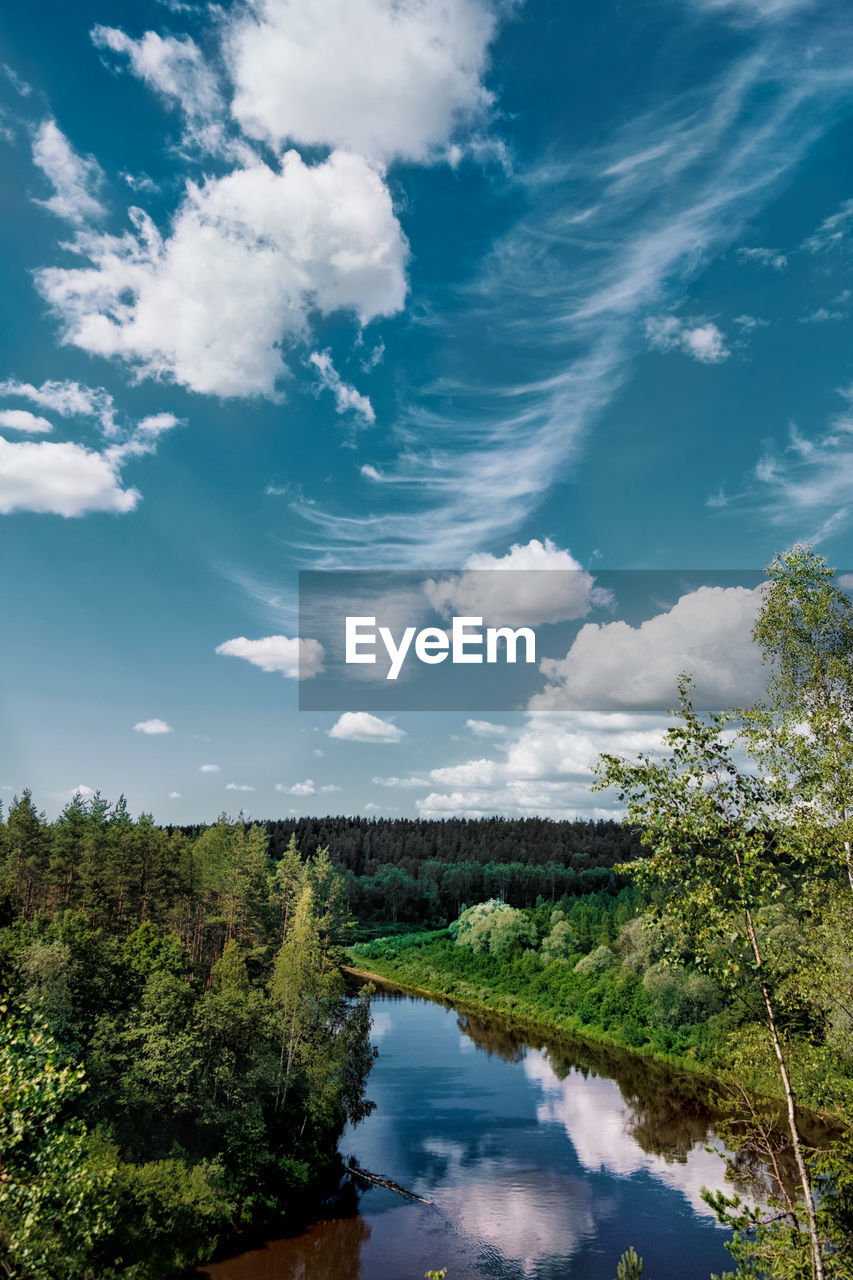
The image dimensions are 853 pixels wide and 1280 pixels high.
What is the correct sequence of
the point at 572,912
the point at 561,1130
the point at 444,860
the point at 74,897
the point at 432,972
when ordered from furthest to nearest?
the point at 444,860 < the point at 572,912 < the point at 432,972 < the point at 74,897 < the point at 561,1130

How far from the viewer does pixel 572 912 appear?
111 m

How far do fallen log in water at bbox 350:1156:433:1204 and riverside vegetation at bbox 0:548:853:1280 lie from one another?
248 centimetres

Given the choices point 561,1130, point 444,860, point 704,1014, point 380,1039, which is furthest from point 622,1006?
point 444,860

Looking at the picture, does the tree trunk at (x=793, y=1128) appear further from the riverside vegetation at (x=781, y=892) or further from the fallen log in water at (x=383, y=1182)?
the fallen log in water at (x=383, y=1182)

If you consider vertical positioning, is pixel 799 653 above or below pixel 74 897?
above

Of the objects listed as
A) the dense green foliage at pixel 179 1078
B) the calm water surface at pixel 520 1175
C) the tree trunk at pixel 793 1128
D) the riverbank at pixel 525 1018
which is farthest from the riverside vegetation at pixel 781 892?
the riverbank at pixel 525 1018

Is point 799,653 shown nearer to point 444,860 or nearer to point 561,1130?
point 561,1130

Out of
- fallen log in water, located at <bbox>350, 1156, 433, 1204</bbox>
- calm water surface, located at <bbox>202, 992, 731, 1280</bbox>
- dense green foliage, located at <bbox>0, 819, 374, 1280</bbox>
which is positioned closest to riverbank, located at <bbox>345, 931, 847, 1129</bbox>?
calm water surface, located at <bbox>202, 992, 731, 1280</bbox>

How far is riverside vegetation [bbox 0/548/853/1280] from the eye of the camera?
14.3 meters

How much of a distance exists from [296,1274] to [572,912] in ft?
275

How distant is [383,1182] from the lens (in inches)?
1602

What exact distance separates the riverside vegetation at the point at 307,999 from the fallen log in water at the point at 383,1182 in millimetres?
2480

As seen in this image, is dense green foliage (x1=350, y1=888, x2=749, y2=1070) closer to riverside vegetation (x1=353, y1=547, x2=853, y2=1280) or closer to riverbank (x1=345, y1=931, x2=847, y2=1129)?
riverbank (x1=345, y1=931, x2=847, y2=1129)

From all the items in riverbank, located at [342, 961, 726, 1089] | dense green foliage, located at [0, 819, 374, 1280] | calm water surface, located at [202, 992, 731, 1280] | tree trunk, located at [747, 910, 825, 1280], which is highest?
tree trunk, located at [747, 910, 825, 1280]
